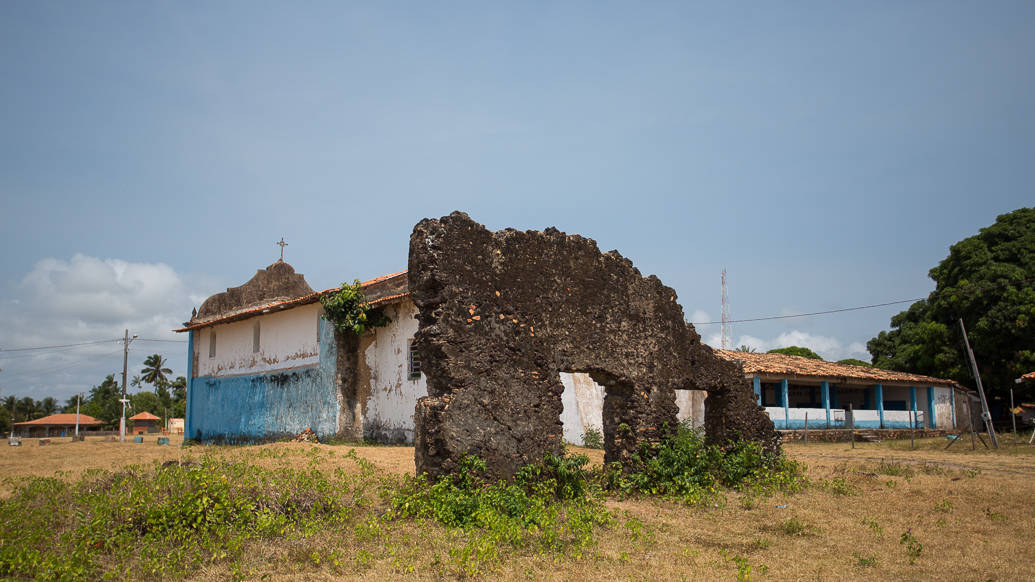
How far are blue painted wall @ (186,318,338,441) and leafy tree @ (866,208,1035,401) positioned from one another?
23192 millimetres

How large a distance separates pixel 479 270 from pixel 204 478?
3.58m

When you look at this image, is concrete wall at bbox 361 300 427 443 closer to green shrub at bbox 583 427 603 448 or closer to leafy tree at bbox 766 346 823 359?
green shrub at bbox 583 427 603 448

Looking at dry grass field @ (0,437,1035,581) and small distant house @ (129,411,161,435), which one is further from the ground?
dry grass field @ (0,437,1035,581)

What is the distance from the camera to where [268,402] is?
20.2 metres

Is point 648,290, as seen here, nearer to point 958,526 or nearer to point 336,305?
point 958,526

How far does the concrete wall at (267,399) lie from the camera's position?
720 inches

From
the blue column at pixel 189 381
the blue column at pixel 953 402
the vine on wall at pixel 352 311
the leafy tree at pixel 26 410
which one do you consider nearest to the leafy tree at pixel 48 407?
the leafy tree at pixel 26 410

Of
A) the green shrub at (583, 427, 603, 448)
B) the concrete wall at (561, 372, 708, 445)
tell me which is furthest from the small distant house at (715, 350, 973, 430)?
the green shrub at (583, 427, 603, 448)

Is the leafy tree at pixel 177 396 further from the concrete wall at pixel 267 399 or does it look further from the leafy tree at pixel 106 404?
the concrete wall at pixel 267 399

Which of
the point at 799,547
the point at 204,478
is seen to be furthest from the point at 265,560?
the point at 799,547

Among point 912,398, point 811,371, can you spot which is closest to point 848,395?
point 912,398

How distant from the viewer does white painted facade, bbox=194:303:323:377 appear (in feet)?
63.2

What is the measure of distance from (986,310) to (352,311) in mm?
23205

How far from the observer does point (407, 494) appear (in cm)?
721
